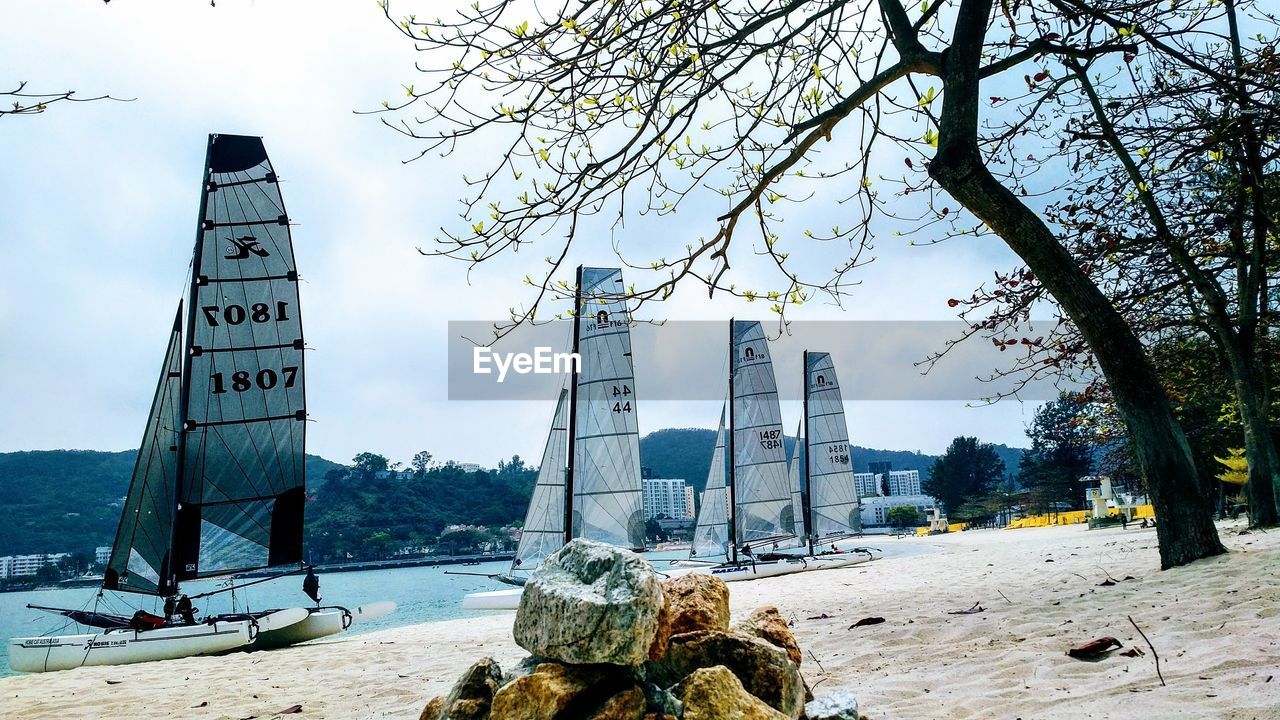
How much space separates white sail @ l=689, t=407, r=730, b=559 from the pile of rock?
2555 centimetres

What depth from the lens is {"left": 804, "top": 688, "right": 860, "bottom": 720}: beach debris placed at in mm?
3416

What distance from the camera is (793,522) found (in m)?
29.5

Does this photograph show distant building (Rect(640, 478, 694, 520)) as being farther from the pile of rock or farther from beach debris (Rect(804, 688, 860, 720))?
the pile of rock

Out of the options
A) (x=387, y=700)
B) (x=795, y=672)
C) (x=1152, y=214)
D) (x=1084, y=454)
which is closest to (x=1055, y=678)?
(x=795, y=672)

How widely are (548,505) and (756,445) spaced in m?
9.72

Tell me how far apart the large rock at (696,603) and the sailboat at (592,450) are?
17824 millimetres

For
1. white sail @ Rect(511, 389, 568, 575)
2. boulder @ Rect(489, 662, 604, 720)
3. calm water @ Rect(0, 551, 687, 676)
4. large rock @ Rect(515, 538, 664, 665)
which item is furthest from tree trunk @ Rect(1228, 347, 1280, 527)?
calm water @ Rect(0, 551, 687, 676)

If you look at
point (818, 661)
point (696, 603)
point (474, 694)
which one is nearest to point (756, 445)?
point (818, 661)

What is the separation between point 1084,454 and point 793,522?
199 ft

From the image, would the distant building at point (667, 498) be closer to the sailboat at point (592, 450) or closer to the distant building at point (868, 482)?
the distant building at point (868, 482)

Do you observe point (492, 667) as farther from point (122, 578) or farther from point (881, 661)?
point (122, 578)

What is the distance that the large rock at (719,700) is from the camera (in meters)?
2.95

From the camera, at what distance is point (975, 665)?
15.4ft

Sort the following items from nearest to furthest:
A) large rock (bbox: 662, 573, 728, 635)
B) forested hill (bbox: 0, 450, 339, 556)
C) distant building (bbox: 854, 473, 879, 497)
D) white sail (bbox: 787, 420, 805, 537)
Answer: large rock (bbox: 662, 573, 728, 635)
white sail (bbox: 787, 420, 805, 537)
forested hill (bbox: 0, 450, 339, 556)
distant building (bbox: 854, 473, 879, 497)
